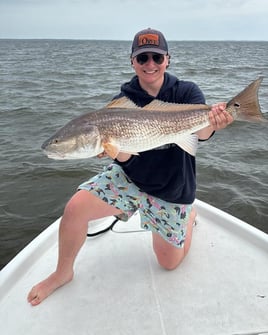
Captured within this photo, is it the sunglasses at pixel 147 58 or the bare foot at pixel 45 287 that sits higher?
the sunglasses at pixel 147 58

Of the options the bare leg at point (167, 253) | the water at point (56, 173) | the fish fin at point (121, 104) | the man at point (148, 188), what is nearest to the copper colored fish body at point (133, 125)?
the fish fin at point (121, 104)

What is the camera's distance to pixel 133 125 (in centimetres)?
303

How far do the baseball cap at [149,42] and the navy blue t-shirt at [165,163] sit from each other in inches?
12.2

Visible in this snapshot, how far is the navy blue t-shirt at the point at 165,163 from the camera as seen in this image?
3439mm

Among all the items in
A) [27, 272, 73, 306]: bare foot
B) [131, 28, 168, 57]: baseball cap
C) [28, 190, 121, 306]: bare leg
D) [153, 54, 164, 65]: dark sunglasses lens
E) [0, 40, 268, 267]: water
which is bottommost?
[0, 40, 268, 267]: water

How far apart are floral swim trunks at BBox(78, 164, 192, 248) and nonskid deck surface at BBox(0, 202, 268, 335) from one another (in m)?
0.35

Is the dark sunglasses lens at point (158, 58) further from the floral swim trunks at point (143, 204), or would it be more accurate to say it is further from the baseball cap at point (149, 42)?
the floral swim trunks at point (143, 204)

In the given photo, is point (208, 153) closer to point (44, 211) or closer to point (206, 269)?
point (44, 211)

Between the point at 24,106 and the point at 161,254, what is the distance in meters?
11.8

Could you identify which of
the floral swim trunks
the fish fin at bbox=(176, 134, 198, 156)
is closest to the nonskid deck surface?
the floral swim trunks

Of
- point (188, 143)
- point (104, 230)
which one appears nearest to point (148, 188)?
point (188, 143)

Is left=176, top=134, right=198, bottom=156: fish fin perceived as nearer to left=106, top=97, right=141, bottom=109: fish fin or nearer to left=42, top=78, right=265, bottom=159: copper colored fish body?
left=42, top=78, right=265, bottom=159: copper colored fish body

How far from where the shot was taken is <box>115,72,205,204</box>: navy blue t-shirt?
11.3 ft

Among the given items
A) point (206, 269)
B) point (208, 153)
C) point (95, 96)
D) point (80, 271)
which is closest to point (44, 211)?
point (80, 271)
